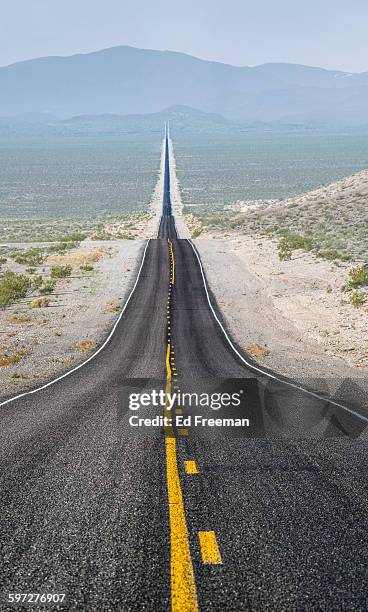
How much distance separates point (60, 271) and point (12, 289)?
7196 millimetres

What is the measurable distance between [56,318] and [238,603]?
2429cm

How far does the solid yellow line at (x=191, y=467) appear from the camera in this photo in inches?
314

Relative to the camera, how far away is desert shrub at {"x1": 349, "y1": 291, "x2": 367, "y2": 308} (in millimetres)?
27344

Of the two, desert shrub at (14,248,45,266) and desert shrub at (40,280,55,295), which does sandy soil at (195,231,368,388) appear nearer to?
desert shrub at (40,280,55,295)

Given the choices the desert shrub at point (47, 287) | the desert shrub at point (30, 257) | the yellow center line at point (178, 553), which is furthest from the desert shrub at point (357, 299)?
the desert shrub at point (30, 257)

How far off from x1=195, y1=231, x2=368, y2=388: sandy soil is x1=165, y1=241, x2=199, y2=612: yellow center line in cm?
1003

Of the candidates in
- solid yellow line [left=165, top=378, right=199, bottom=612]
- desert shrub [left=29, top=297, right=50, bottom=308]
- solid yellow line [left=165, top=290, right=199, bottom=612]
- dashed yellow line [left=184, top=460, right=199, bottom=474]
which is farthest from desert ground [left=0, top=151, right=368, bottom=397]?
solid yellow line [left=165, top=378, right=199, bottom=612]

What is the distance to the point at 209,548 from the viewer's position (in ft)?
18.9

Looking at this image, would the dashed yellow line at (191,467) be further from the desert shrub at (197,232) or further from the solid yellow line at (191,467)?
the desert shrub at (197,232)

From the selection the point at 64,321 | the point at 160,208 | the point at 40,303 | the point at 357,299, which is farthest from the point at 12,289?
the point at 160,208

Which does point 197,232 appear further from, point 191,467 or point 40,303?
point 191,467

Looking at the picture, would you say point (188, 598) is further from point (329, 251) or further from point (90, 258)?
point (90, 258)

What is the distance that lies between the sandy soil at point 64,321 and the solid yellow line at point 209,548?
10014mm

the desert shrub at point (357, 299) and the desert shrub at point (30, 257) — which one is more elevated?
the desert shrub at point (357, 299)
